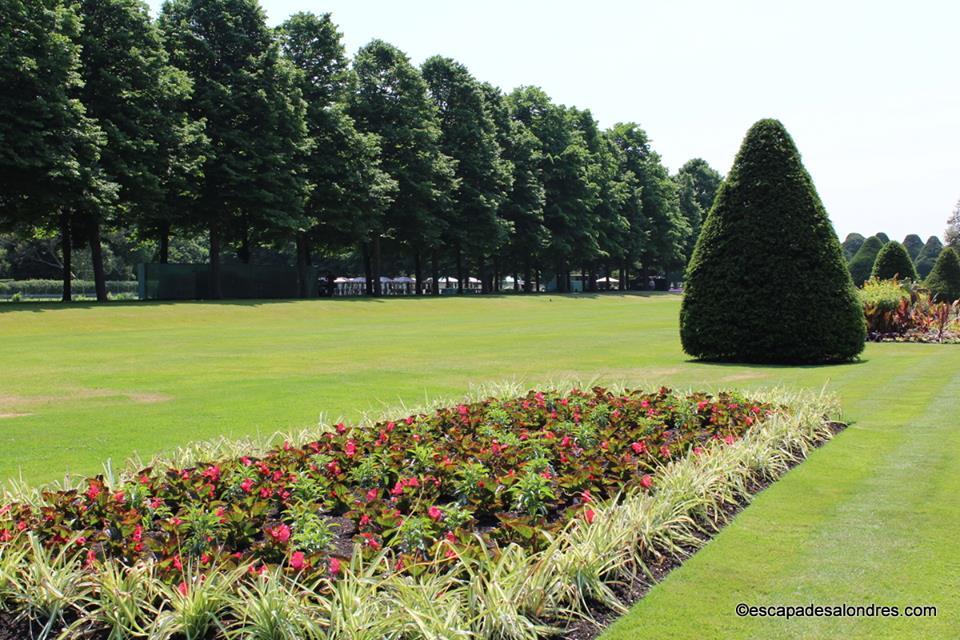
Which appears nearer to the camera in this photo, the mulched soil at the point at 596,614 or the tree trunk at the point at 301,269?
the mulched soil at the point at 596,614

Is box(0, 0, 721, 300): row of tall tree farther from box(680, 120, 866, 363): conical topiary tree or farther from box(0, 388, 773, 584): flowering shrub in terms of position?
box(0, 388, 773, 584): flowering shrub

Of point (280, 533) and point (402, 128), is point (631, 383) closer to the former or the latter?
point (280, 533)

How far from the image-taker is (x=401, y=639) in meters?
3.70

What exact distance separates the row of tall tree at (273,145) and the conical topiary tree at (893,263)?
1072 inches

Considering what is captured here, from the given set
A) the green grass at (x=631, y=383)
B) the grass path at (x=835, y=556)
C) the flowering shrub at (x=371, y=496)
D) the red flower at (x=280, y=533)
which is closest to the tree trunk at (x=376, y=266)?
the green grass at (x=631, y=383)

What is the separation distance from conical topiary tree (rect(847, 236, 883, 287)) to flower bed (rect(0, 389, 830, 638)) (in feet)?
194

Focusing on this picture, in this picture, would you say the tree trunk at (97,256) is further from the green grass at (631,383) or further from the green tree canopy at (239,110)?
the green grass at (631,383)

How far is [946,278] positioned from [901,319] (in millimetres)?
19313

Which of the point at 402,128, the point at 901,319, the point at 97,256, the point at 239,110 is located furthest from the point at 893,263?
the point at 97,256

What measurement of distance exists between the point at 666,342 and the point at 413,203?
3304cm

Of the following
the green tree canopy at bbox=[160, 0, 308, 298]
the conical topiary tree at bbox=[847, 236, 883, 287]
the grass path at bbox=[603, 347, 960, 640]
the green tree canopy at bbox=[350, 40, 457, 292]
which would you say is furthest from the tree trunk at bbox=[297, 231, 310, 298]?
the grass path at bbox=[603, 347, 960, 640]

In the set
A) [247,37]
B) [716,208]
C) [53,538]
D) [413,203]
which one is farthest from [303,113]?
[53,538]

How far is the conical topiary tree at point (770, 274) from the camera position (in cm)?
1641

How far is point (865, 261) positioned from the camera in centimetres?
6162
